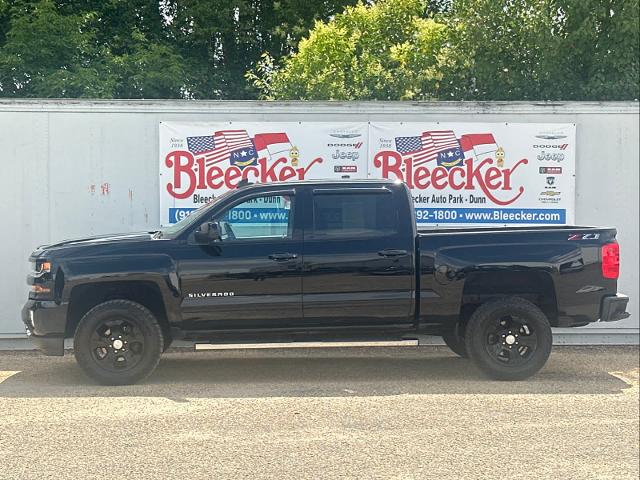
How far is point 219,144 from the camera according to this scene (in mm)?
10219

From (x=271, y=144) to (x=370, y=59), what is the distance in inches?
327

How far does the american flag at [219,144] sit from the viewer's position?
10211 mm

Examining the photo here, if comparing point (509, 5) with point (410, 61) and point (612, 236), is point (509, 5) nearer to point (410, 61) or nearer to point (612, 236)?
point (410, 61)

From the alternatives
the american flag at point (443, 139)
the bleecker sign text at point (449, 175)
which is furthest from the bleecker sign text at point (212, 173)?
the american flag at point (443, 139)

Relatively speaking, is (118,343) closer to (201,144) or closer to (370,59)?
(201,144)

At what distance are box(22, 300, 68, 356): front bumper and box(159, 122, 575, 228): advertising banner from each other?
2.36 metres

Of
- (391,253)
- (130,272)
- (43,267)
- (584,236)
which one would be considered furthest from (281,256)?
(584,236)

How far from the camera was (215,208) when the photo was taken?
8.34 metres

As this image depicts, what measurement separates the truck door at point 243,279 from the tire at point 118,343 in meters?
0.39

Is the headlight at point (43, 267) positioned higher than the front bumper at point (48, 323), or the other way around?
the headlight at point (43, 267)

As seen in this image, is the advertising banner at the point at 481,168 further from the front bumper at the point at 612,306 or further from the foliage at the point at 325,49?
the foliage at the point at 325,49

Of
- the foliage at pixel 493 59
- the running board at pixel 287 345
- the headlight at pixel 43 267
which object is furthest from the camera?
the foliage at pixel 493 59

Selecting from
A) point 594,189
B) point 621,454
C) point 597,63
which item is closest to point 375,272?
point 621,454

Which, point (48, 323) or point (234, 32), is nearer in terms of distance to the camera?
point (48, 323)
